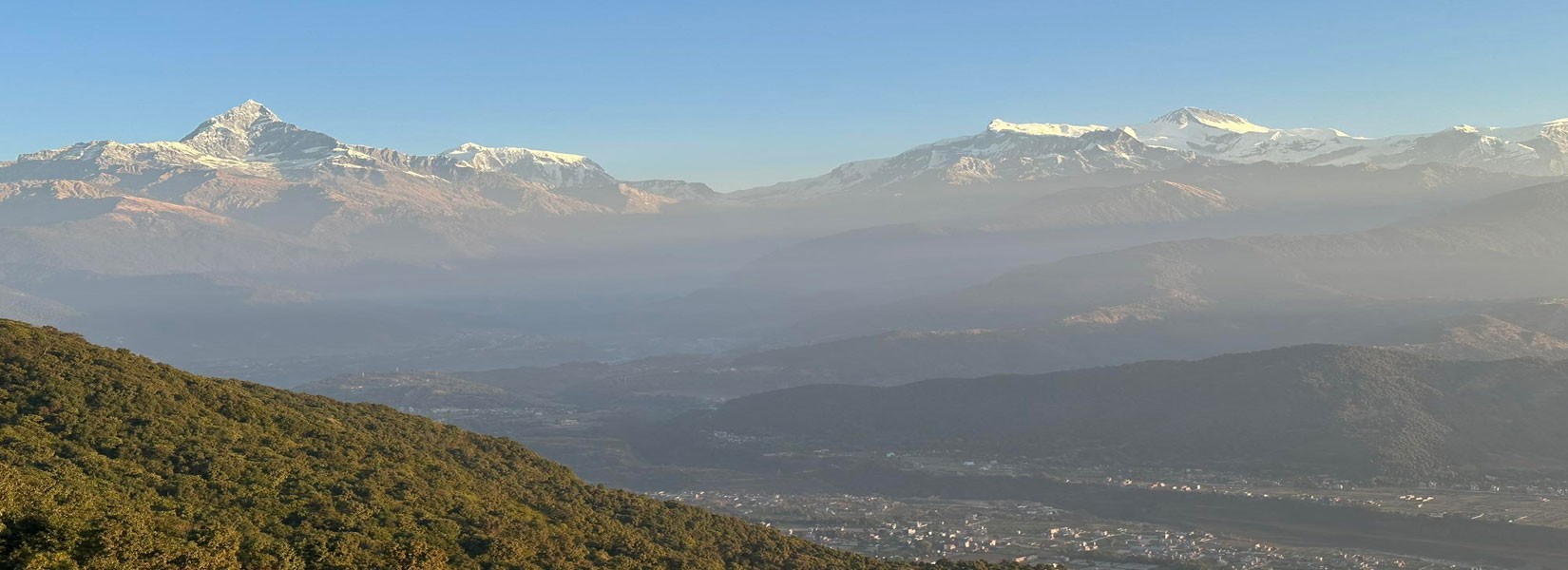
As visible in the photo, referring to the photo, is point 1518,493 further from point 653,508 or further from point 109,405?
point 109,405

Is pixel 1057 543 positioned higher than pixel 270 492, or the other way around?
pixel 270 492

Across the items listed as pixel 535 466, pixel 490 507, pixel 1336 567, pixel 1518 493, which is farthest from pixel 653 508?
pixel 1518 493

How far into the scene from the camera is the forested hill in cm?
6359

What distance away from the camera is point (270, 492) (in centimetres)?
7956

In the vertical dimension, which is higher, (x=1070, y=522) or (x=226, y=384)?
(x=226, y=384)

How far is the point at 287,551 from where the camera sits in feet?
230

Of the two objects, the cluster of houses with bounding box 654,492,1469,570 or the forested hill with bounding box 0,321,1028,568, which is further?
the cluster of houses with bounding box 654,492,1469,570

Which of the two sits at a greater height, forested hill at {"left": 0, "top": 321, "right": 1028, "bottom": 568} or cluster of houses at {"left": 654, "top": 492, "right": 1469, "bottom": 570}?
forested hill at {"left": 0, "top": 321, "right": 1028, "bottom": 568}

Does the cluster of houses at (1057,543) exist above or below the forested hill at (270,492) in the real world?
below

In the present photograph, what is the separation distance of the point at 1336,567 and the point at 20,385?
139347 millimetres

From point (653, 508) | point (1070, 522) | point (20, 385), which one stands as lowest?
point (1070, 522)

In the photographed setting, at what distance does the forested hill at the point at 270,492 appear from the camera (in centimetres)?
6359

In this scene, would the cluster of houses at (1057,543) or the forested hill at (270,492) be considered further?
the cluster of houses at (1057,543)

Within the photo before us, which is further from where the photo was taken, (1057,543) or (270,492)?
(1057,543)
